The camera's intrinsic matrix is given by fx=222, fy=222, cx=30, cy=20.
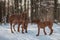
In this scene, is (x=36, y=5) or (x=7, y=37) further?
(x=36, y=5)

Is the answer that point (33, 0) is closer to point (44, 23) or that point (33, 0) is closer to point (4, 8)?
point (4, 8)

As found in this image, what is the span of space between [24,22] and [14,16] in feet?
1.72

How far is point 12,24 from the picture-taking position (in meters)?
10.4

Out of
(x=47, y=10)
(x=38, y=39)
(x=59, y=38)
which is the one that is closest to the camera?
(x=38, y=39)

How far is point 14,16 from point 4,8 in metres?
6.77

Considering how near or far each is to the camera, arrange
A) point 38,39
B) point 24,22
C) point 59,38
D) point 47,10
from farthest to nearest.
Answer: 1. point 47,10
2. point 24,22
3. point 59,38
4. point 38,39

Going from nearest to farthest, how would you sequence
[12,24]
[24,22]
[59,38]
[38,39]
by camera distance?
1. [38,39]
2. [59,38]
3. [24,22]
4. [12,24]

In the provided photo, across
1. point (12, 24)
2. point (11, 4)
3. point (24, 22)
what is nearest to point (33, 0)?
point (11, 4)

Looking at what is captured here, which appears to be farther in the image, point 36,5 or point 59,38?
point 36,5

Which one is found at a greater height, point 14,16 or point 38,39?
point 14,16

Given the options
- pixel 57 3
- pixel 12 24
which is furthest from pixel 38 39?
pixel 57 3

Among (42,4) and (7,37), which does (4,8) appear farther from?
(7,37)

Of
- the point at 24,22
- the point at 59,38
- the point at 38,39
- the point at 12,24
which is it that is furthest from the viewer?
the point at 12,24

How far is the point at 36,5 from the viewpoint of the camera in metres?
16.3
